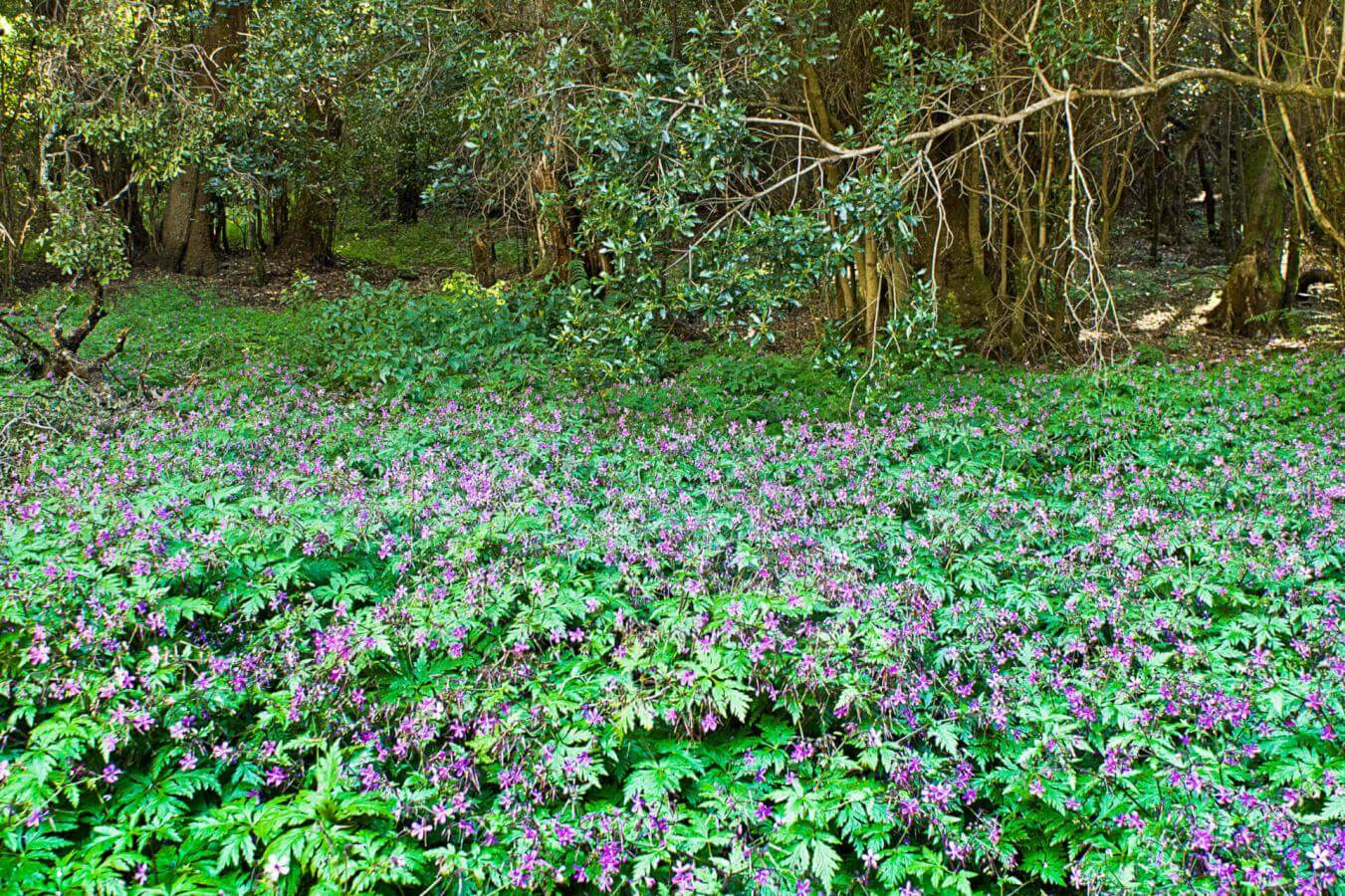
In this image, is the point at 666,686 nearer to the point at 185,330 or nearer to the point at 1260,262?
the point at 185,330

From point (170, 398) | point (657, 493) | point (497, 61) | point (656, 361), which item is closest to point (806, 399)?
point (656, 361)

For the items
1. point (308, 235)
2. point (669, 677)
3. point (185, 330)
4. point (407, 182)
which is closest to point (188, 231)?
point (308, 235)

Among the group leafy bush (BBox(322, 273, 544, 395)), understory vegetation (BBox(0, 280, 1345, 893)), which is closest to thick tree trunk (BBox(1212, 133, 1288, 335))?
understory vegetation (BBox(0, 280, 1345, 893))

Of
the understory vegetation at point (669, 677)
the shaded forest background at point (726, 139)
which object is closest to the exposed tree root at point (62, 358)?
the shaded forest background at point (726, 139)

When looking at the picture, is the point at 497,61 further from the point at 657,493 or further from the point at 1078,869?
the point at 1078,869

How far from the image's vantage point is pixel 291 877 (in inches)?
96.6

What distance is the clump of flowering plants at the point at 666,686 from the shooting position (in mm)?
2545

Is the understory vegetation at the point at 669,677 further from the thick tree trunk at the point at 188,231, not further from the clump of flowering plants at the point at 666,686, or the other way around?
the thick tree trunk at the point at 188,231

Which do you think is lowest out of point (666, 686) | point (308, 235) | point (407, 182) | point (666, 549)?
point (666, 686)

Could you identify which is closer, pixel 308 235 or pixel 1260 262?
pixel 1260 262

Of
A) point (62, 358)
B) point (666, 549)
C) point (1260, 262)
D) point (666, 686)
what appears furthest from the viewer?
point (1260, 262)

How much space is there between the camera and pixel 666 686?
3.02 metres

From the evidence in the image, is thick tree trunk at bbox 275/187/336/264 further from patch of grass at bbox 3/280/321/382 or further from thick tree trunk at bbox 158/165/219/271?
patch of grass at bbox 3/280/321/382

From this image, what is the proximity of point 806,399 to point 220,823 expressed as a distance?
538cm
